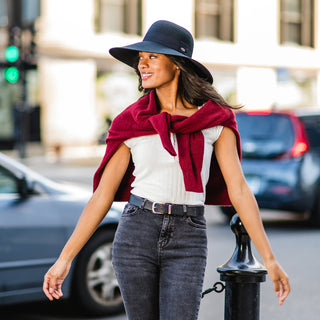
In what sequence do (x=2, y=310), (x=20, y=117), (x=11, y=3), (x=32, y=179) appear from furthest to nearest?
1. (x=11, y=3)
2. (x=20, y=117)
3. (x=2, y=310)
4. (x=32, y=179)

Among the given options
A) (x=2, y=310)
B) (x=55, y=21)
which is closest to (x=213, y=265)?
(x=2, y=310)

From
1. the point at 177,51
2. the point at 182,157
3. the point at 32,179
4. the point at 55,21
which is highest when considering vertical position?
the point at 55,21

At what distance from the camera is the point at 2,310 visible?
6016 millimetres

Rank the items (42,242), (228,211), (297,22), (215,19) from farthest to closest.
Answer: (297,22)
(215,19)
(228,211)
(42,242)

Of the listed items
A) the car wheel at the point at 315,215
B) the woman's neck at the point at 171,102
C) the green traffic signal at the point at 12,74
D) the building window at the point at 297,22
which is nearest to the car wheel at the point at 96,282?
the woman's neck at the point at 171,102

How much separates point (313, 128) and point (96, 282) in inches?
226

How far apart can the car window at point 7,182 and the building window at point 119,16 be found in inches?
940

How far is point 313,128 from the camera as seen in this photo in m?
10.6

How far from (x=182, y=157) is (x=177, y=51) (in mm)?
462

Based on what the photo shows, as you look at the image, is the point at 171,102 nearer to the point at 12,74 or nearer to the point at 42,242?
the point at 42,242

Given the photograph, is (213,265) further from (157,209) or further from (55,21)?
(55,21)

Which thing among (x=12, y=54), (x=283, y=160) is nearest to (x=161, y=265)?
(x=283, y=160)

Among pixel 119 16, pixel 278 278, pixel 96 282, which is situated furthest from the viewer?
pixel 119 16

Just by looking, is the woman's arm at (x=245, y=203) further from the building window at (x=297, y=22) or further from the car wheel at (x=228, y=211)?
the building window at (x=297, y=22)
